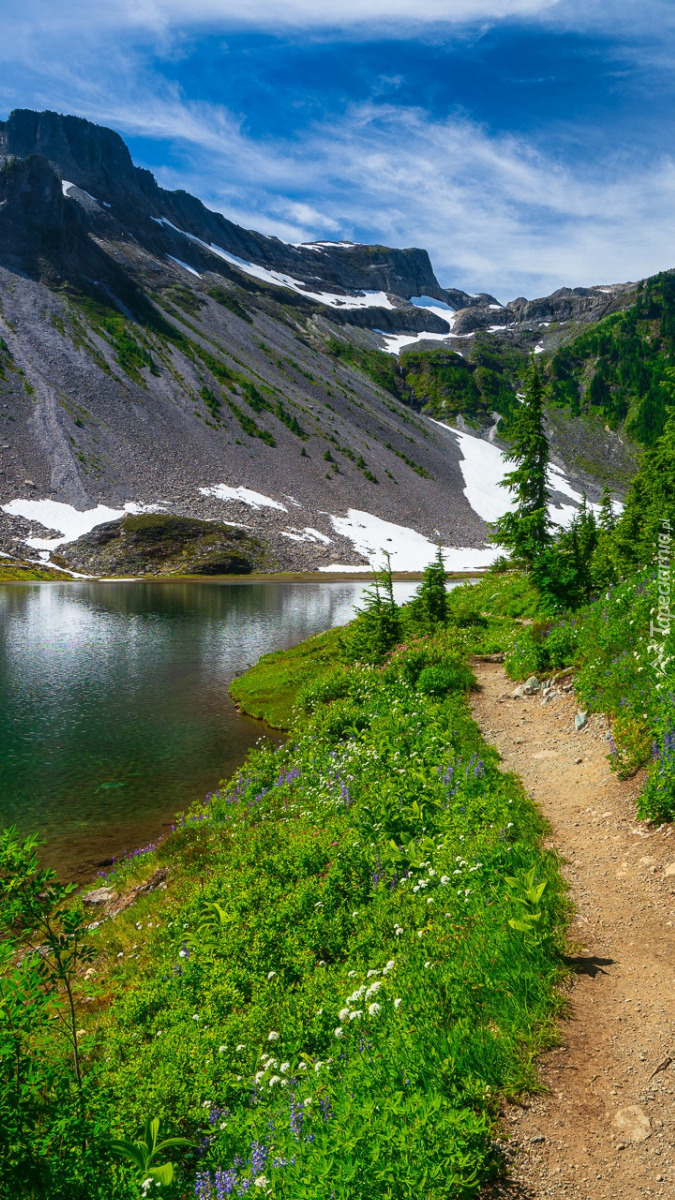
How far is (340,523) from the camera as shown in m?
162

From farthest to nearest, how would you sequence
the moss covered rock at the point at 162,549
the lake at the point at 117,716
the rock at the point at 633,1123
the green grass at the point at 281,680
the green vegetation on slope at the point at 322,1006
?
the moss covered rock at the point at 162,549 < the green grass at the point at 281,680 < the lake at the point at 117,716 < the green vegetation on slope at the point at 322,1006 < the rock at the point at 633,1123

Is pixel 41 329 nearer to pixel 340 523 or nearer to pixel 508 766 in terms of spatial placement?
pixel 340 523

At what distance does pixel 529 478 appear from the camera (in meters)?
31.2

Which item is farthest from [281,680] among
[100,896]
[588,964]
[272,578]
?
[272,578]

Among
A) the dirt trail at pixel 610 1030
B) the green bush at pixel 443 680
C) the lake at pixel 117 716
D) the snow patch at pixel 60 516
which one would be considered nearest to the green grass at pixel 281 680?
the lake at pixel 117 716

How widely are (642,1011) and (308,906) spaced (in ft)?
17.2

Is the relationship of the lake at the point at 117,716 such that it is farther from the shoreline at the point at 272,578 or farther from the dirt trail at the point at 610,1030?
the shoreline at the point at 272,578

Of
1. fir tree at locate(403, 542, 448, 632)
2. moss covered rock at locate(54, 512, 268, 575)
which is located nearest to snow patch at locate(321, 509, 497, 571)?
moss covered rock at locate(54, 512, 268, 575)

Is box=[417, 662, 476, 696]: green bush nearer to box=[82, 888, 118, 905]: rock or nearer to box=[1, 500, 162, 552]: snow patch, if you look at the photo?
box=[82, 888, 118, 905]: rock

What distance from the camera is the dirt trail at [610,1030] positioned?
4.22 metres

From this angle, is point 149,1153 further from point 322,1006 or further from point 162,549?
point 162,549

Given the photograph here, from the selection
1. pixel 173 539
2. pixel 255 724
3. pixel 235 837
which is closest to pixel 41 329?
pixel 173 539

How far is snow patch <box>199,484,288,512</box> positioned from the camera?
160 m

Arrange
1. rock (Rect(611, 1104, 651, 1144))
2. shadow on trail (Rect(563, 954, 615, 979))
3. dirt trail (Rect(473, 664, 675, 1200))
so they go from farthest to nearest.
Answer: shadow on trail (Rect(563, 954, 615, 979)) < rock (Rect(611, 1104, 651, 1144)) < dirt trail (Rect(473, 664, 675, 1200))
